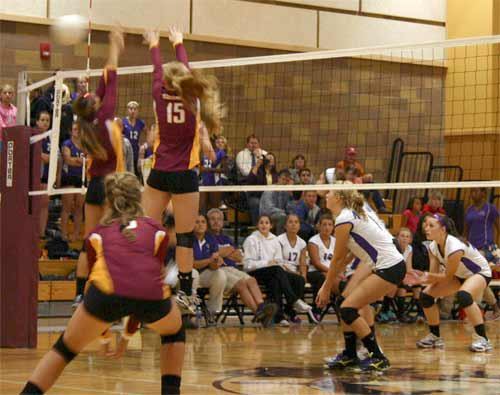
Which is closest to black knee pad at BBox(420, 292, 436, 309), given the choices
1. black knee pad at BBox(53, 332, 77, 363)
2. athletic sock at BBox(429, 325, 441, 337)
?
athletic sock at BBox(429, 325, 441, 337)

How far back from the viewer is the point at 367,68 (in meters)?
17.4

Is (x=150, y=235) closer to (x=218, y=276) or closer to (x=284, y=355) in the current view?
(x=284, y=355)

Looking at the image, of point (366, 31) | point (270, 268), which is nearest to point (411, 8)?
point (366, 31)

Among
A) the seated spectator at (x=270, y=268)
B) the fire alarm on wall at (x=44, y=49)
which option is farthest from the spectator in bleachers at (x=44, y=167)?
the seated spectator at (x=270, y=268)

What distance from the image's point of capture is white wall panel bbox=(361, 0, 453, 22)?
706 inches

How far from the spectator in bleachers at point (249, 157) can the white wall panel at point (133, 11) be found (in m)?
2.93

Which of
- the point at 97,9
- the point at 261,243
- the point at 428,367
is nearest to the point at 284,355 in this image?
the point at 428,367

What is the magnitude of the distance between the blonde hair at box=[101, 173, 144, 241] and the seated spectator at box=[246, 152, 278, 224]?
7727 millimetres

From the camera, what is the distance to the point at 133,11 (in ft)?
51.0

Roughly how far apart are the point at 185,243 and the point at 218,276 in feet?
14.7

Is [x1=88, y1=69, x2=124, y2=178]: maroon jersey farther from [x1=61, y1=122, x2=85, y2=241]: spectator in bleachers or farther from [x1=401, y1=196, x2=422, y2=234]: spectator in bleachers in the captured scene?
[x1=401, y1=196, x2=422, y2=234]: spectator in bleachers

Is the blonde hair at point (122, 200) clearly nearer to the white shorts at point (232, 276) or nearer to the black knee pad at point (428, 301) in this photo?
the black knee pad at point (428, 301)

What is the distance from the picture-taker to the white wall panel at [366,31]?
17.3 meters

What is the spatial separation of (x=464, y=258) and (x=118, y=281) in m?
5.54
